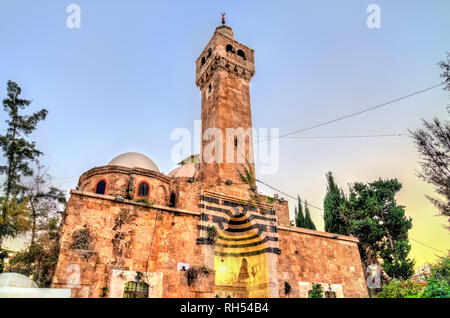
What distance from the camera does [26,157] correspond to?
680 inches

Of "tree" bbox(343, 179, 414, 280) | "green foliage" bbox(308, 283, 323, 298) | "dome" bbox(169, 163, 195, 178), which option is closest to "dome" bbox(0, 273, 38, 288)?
"green foliage" bbox(308, 283, 323, 298)

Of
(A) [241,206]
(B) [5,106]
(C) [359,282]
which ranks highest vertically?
(B) [5,106]

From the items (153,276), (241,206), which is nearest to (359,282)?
(241,206)

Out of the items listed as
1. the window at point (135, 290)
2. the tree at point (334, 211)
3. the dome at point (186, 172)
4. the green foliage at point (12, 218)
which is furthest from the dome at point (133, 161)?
the tree at point (334, 211)

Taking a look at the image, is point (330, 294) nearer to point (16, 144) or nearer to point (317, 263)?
point (317, 263)

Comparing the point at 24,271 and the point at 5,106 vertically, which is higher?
the point at 5,106

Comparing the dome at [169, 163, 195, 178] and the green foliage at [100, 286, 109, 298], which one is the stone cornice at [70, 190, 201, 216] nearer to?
the green foliage at [100, 286, 109, 298]

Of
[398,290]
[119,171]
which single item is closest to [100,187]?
[119,171]

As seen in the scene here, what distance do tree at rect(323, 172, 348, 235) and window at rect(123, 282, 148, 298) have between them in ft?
68.1

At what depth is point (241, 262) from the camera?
17.9 m

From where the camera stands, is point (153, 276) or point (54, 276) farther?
point (153, 276)

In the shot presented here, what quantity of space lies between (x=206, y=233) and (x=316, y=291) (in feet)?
23.5

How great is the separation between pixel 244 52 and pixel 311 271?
17.1 metres
